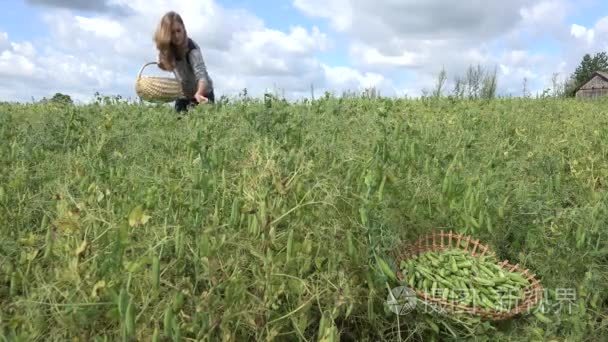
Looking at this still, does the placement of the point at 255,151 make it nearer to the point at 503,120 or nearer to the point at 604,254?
the point at 604,254

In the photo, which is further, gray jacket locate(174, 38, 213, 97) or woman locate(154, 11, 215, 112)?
gray jacket locate(174, 38, 213, 97)

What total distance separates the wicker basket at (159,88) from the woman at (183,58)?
0.58 ft

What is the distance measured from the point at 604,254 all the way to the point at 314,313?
5.89 feet

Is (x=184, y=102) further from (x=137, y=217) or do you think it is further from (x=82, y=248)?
(x=137, y=217)

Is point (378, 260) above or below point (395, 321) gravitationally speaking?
above

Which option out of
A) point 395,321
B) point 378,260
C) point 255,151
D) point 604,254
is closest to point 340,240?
point 378,260

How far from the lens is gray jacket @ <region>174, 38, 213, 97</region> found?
6.09 meters

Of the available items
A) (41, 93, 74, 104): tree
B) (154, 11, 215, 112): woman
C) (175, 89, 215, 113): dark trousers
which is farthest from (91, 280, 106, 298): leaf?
(41, 93, 74, 104): tree

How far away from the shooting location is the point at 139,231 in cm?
221

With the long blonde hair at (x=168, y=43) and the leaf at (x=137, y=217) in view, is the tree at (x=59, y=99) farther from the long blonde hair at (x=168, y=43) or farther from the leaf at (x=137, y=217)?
the leaf at (x=137, y=217)

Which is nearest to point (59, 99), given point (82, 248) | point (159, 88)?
point (159, 88)

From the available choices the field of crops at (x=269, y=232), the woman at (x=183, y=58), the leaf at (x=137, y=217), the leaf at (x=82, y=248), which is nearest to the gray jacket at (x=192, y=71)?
the woman at (x=183, y=58)

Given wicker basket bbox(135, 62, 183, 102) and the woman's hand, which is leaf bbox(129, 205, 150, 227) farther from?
wicker basket bbox(135, 62, 183, 102)

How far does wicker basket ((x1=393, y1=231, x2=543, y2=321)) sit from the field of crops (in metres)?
0.05
